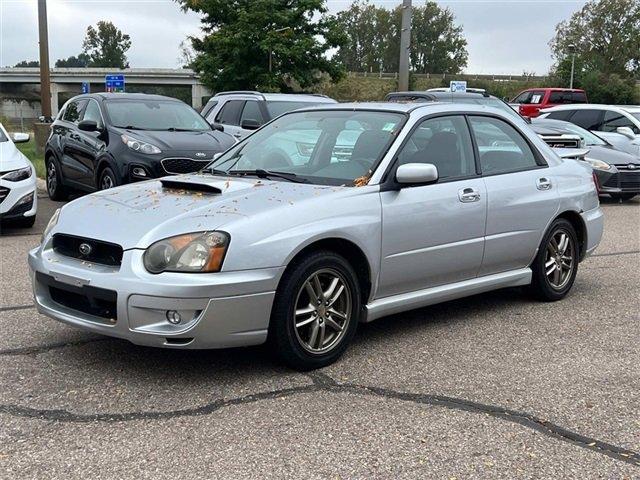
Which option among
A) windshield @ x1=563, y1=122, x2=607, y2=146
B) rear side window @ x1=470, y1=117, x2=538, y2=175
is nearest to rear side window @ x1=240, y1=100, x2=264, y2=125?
windshield @ x1=563, y1=122, x2=607, y2=146

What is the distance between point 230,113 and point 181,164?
4.06 meters

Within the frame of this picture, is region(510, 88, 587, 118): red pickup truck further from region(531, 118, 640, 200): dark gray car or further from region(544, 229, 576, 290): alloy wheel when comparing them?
region(544, 229, 576, 290): alloy wheel

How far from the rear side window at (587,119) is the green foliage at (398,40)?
102929 mm

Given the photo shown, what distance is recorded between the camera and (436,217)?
195 inches

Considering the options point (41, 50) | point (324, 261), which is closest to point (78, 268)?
point (324, 261)

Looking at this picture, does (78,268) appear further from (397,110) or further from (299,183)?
(397,110)

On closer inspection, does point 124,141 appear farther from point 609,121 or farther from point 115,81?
point 115,81

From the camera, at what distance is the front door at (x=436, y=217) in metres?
4.75

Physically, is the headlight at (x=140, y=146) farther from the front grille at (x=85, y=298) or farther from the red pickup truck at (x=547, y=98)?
the red pickup truck at (x=547, y=98)

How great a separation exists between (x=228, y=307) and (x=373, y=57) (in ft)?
415

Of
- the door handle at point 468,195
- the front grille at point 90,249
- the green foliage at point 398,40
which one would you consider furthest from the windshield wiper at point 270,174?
the green foliage at point 398,40

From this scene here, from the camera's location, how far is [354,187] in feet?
15.3

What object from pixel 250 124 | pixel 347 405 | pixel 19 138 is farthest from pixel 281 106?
pixel 347 405

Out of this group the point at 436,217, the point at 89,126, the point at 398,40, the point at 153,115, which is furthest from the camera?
the point at 398,40
